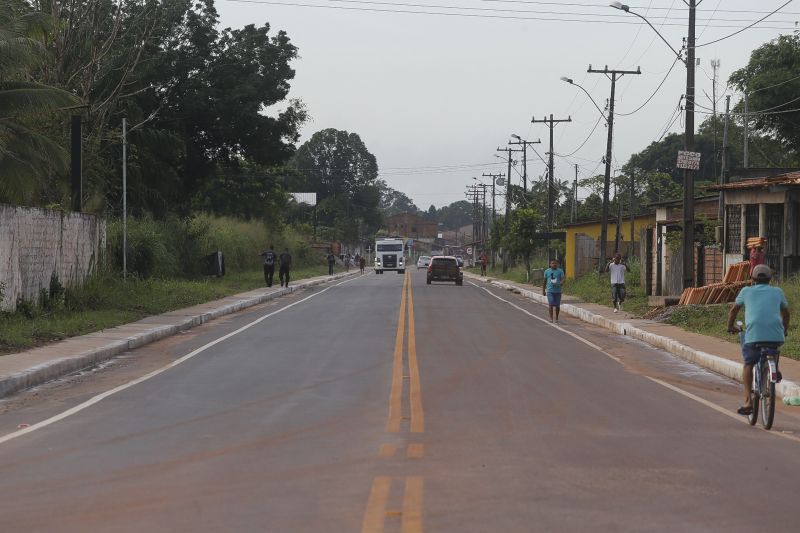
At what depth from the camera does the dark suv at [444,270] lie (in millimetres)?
53875

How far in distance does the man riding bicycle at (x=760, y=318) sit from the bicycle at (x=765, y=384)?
55 millimetres

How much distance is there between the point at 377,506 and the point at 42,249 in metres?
18.5

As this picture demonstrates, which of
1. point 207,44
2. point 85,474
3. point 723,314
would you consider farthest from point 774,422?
point 207,44

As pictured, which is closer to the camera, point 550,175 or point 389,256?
point 550,175

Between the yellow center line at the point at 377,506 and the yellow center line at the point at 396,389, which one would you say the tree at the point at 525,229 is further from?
the yellow center line at the point at 377,506

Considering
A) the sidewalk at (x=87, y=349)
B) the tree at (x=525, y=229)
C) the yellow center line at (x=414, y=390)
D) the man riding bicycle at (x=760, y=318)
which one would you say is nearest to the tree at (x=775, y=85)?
the tree at (x=525, y=229)

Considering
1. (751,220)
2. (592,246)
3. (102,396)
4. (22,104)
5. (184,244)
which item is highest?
(22,104)

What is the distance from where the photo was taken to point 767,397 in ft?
34.4

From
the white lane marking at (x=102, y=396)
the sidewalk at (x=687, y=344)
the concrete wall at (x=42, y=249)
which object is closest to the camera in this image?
the white lane marking at (x=102, y=396)

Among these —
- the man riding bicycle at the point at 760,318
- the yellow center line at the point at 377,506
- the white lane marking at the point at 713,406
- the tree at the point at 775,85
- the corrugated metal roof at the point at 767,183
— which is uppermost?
the tree at the point at 775,85

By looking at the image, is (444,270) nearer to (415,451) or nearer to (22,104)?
(22,104)

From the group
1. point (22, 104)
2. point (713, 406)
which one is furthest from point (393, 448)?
point (22, 104)

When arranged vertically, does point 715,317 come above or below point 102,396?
above

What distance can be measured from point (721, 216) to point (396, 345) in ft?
50.7
